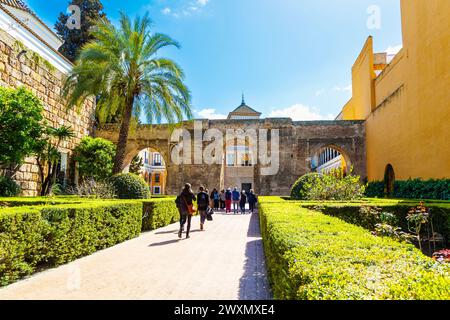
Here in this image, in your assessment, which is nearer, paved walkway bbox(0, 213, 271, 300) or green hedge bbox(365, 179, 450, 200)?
paved walkway bbox(0, 213, 271, 300)

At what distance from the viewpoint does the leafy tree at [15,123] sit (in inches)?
486

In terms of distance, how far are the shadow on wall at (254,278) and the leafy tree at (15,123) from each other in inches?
424

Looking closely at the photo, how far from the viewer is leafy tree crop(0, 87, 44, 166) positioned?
486 inches

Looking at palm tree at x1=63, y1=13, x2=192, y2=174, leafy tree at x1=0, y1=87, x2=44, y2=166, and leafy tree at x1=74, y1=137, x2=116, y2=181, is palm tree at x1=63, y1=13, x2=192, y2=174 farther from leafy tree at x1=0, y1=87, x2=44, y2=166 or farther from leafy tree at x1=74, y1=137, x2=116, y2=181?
leafy tree at x1=74, y1=137, x2=116, y2=181

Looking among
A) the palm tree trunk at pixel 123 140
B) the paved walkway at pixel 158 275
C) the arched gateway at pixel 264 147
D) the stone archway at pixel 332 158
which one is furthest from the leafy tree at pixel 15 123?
the stone archway at pixel 332 158

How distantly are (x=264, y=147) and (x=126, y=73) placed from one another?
12891mm

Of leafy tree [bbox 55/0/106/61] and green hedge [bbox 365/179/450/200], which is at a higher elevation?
leafy tree [bbox 55/0/106/61]

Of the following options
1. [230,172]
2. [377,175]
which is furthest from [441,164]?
[230,172]

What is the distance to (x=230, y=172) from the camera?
37125mm

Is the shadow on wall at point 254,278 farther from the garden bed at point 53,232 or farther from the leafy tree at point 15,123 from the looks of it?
the leafy tree at point 15,123

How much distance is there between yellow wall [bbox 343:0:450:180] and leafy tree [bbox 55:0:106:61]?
2499cm

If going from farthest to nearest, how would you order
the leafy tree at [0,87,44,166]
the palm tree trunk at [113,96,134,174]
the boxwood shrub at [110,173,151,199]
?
the palm tree trunk at [113,96,134,174]
the leafy tree at [0,87,44,166]
the boxwood shrub at [110,173,151,199]

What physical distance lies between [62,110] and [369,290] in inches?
835

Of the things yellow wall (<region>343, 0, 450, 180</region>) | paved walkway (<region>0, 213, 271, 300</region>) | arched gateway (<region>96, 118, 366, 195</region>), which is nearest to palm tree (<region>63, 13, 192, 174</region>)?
paved walkway (<region>0, 213, 271, 300</region>)
